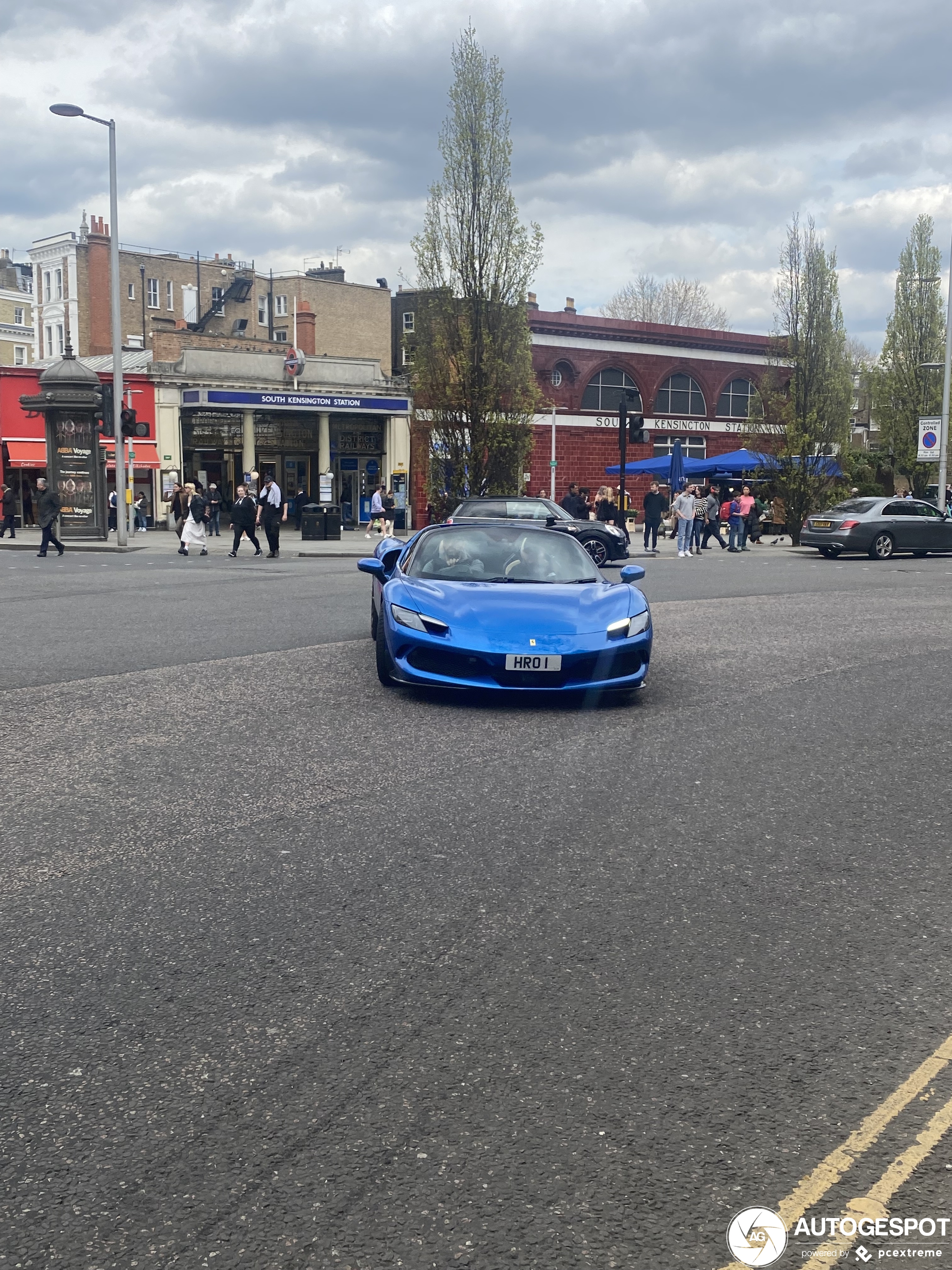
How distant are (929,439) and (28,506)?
1181 inches

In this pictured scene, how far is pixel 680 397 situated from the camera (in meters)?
57.5

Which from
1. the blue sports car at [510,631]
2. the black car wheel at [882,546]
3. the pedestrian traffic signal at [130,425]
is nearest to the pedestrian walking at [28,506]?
the pedestrian traffic signal at [130,425]

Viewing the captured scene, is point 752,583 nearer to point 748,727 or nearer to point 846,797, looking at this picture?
point 748,727

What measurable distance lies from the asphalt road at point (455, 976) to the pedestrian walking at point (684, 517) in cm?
2038

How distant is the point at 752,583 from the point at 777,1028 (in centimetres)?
1701

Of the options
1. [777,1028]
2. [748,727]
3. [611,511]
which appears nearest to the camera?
[777,1028]

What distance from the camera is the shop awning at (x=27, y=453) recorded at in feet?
140

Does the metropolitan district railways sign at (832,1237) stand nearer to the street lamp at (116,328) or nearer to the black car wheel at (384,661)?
the black car wheel at (384,661)

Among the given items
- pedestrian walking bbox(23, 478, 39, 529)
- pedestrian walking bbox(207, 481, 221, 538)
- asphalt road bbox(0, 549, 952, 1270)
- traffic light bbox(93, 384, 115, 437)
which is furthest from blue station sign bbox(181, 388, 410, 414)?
asphalt road bbox(0, 549, 952, 1270)

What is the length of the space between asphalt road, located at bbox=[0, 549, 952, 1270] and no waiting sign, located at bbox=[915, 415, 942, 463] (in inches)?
1091

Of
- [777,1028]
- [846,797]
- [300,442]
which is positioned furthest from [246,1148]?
[300,442]

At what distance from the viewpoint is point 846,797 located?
5.96 m

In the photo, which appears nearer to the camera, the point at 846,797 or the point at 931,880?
the point at 931,880

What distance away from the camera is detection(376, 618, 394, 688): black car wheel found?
8.70m
